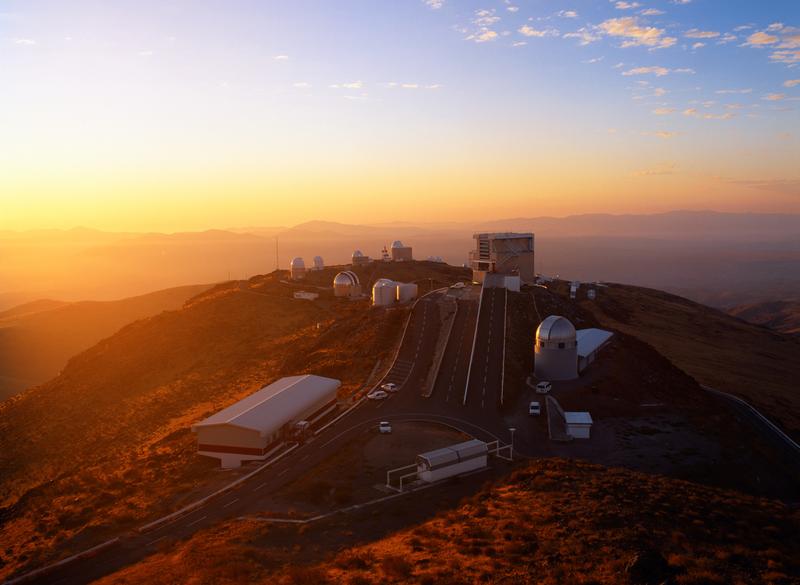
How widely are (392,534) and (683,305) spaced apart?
94703 mm

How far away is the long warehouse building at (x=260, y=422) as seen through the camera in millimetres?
32375

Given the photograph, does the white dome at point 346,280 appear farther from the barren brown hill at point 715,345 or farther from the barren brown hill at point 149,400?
the barren brown hill at point 715,345

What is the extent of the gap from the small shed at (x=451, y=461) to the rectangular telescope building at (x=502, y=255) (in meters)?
35.0

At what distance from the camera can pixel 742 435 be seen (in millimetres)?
36781

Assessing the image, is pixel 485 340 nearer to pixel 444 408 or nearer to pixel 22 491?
pixel 444 408

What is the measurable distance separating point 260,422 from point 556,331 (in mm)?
22277

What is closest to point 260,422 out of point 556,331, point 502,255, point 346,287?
point 556,331

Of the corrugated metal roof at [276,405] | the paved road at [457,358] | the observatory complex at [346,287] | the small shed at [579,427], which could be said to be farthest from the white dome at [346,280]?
the small shed at [579,427]

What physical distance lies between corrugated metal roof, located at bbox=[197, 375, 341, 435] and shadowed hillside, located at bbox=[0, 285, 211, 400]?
5653 centimetres

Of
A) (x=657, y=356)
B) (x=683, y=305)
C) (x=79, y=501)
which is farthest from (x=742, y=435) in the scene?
(x=683, y=305)

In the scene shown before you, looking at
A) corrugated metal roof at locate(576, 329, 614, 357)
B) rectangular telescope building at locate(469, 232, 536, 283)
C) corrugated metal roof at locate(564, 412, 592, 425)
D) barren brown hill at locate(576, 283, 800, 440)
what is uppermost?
rectangular telescope building at locate(469, 232, 536, 283)

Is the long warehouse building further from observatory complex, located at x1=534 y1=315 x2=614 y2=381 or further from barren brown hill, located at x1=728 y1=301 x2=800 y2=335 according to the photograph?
barren brown hill, located at x1=728 y1=301 x2=800 y2=335

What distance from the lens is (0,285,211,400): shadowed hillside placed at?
90125 millimetres

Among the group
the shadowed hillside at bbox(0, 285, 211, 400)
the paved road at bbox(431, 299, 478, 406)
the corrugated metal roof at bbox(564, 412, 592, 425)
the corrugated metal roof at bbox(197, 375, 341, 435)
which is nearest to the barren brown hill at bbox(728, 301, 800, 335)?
the paved road at bbox(431, 299, 478, 406)
